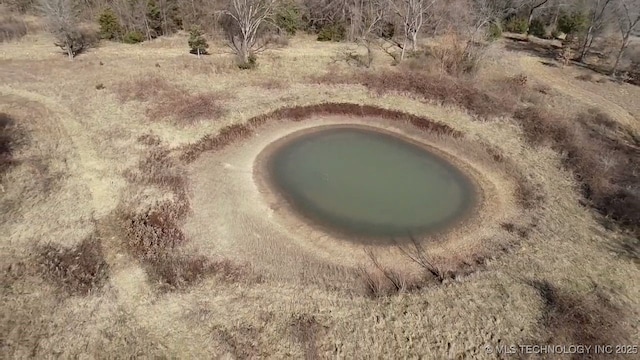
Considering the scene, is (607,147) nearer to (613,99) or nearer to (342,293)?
(613,99)

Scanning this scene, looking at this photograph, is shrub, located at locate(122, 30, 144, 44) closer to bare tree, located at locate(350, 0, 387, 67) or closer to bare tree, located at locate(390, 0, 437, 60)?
bare tree, located at locate(350, 0, 387, 67)

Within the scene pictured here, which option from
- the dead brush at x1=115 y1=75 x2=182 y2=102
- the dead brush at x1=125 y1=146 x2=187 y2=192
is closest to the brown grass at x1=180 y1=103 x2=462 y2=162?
the dead brush at x1=125 y1=146 x2=187 y2=192

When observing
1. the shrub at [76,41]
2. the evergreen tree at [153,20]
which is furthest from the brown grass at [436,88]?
the shrub at [76,41]

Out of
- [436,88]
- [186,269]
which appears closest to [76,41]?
[186,269]

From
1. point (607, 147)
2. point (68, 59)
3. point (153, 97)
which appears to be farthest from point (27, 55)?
point (607, 147)

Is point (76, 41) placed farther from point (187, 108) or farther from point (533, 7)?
point (533, 7)

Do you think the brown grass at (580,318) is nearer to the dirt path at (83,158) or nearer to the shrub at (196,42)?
the dirt path at (83,158)
